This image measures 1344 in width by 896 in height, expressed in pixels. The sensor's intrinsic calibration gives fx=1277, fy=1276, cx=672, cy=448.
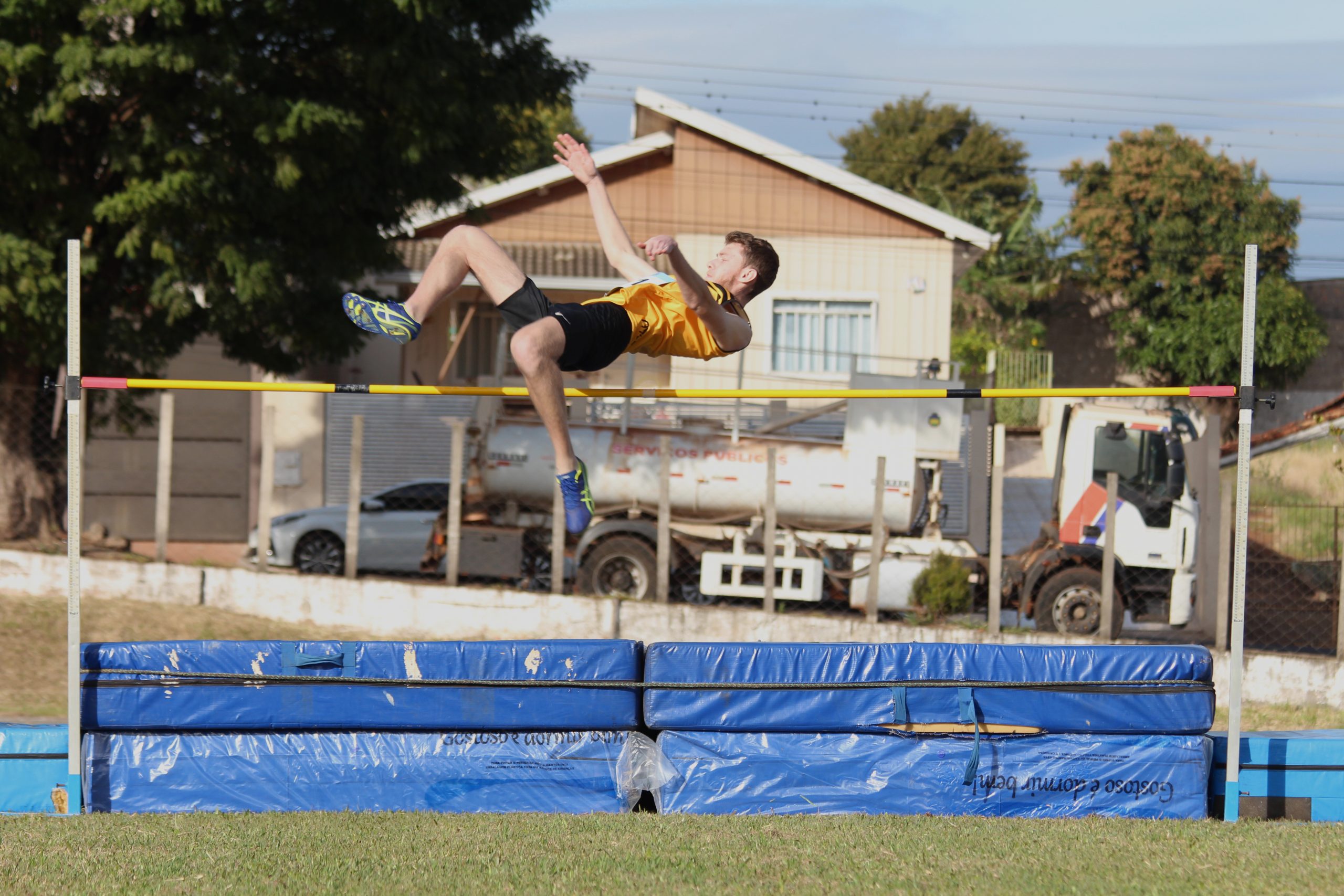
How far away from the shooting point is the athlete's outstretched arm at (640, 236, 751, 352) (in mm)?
4464

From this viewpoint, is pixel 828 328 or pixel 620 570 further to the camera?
pixel 828 328

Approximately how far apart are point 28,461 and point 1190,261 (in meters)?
23.2

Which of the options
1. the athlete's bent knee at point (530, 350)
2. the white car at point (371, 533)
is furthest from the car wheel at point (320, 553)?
the athlete's bent knee at point (530, 350)

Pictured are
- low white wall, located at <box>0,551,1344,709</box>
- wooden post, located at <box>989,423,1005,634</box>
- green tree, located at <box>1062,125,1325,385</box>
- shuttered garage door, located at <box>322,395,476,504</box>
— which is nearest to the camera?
wooden post, located at <box>989,423,1005,634</box>

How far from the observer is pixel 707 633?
11.3 metres

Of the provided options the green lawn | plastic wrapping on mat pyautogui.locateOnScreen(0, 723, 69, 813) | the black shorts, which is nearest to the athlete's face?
the black shorts

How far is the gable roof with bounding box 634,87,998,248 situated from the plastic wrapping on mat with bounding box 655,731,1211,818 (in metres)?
13.1

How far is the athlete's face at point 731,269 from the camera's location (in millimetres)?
5402

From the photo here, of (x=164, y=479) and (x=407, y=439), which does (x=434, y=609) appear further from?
(x=407, y=439)

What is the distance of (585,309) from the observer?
522 centimetres

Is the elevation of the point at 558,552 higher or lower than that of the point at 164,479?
lower

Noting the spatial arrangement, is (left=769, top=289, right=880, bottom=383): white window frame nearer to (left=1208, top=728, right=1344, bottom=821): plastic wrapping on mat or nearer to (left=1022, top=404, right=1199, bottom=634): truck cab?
(left=1022, top=404, right=1199, bottom=634): truck cab

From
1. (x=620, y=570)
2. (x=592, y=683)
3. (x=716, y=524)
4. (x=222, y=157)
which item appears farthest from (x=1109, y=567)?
(x=222, y=157)

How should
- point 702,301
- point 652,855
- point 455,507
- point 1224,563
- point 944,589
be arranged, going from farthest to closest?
point 455,507 → point 944,589 → point 1224,563 → point 702,301 → point 652,855
